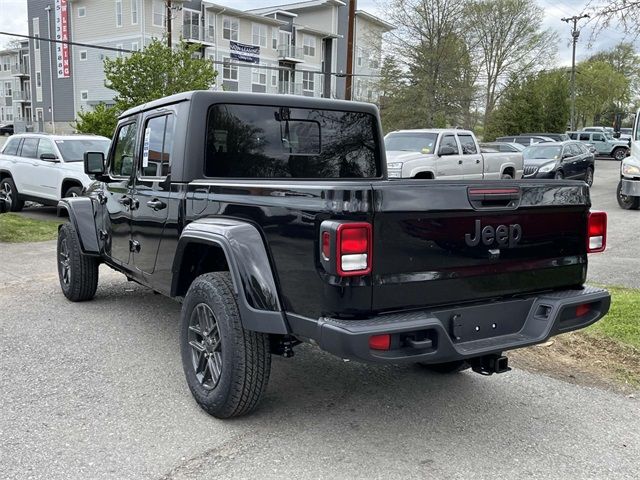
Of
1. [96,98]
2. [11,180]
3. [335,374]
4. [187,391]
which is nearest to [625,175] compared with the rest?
[335,374]

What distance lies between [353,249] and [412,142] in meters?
12.9

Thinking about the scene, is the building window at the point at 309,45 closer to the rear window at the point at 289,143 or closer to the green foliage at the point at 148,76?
the green foliage at the point at 148,76

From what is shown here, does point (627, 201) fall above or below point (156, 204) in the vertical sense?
below

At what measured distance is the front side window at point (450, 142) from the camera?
15.3 metres

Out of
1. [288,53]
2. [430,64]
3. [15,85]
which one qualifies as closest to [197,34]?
[288,53]

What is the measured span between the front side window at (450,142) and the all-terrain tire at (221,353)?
12.3 m

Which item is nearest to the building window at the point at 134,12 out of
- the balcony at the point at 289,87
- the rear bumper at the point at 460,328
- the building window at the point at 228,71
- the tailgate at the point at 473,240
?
the building window at the point at 228,71

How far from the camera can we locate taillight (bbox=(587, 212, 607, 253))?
3785mm

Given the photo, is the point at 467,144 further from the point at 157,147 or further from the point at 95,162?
the point at 157,147

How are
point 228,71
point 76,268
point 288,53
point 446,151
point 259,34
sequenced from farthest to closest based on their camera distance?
point 288,53, point 259,34, point 228,71, point 446,151, point 76,268

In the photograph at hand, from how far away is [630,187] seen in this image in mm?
14141

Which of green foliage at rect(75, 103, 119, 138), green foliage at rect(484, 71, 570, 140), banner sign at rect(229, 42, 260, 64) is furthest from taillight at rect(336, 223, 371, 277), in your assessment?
banner sign at rect(229, 42, 260, 64)

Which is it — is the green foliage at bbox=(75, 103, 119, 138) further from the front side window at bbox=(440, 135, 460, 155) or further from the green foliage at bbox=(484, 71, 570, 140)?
the green foliage at bbox=(484, 71, 570, 140)

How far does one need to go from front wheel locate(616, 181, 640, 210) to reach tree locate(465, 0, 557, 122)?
29.8 meters
